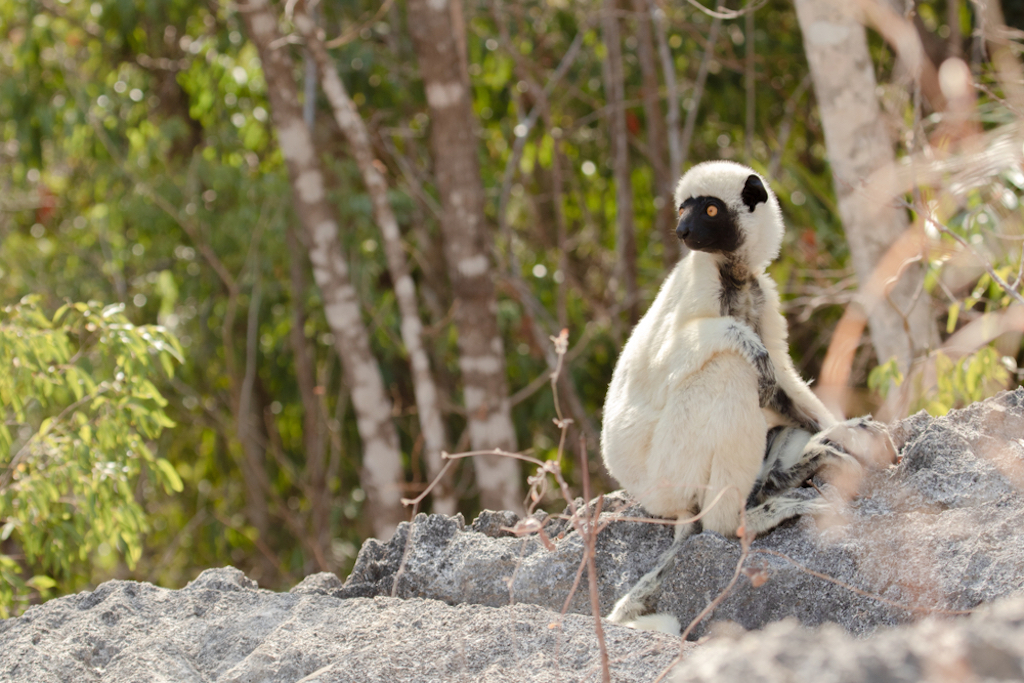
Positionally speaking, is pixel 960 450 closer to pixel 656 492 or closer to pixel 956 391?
pixel 656 492

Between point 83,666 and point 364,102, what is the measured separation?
6.48 m

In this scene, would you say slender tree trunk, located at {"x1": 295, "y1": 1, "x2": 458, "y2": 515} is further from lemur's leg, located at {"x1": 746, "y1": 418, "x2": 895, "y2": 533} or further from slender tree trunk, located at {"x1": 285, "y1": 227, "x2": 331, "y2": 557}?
lemur's leg, located at {"x1": 746, "y1": 418, "x2": 895, "y2": 533}

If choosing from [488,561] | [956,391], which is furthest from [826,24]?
[488,561]

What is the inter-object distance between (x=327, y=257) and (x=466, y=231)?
1.14 meters

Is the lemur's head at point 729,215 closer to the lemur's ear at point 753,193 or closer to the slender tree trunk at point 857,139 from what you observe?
the lemur's ear at point 753,193

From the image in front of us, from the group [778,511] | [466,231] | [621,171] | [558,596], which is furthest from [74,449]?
[621,171]

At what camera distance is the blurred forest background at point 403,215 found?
589cm

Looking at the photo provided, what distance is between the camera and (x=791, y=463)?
3369 mm

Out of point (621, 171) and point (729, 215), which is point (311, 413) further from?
point (729, 215)

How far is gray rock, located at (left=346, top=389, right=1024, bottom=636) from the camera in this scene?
2.66 meters

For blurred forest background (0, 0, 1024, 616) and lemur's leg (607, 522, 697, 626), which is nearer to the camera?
lemur's leg (607, 522, 697, 626)

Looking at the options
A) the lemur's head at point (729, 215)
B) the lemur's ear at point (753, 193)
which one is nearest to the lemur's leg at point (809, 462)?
the lemur's head at point (729, 215)

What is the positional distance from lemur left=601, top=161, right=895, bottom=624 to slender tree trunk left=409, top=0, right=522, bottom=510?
229cm

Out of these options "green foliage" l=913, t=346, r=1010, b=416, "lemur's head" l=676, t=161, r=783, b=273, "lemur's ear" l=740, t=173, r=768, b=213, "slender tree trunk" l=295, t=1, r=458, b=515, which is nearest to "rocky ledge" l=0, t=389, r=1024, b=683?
"lemur's head" l=676, t=161, r=783, b=273
